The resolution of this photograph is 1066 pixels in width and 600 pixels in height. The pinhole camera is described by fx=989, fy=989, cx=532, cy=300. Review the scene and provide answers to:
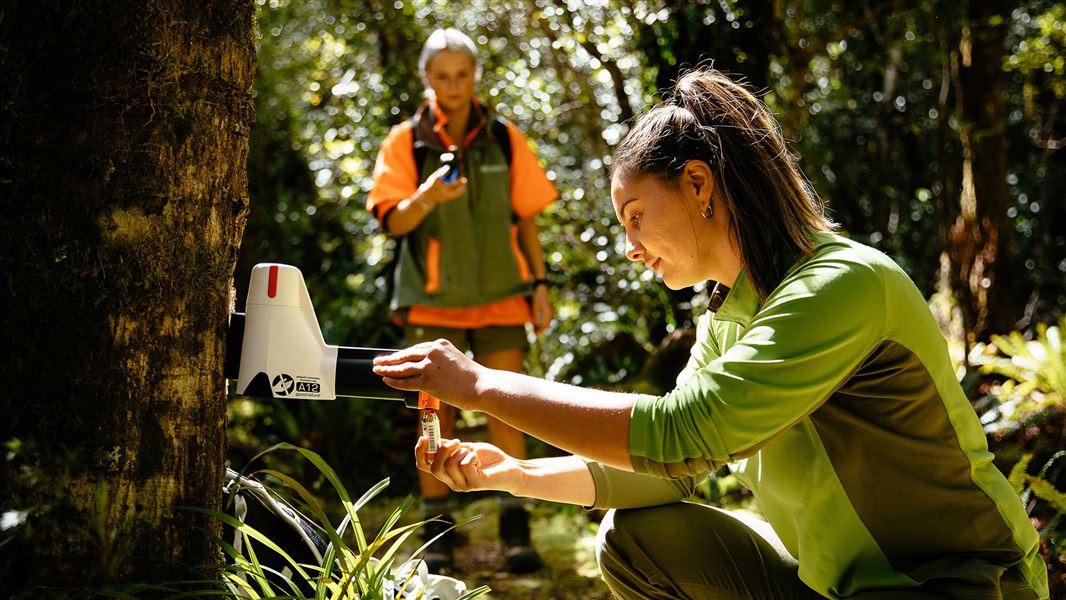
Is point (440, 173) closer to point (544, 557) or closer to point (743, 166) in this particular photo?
point (544, 557)

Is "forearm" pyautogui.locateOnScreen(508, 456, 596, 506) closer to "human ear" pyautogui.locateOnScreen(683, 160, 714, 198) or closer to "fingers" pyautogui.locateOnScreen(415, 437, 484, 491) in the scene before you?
"fingers" pyautogui.locateOnScreen(415, 437, 484, 491)

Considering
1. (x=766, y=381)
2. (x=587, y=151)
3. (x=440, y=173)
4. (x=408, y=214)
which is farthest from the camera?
(x=587, y=151)

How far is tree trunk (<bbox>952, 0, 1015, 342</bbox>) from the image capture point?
20.1 ft

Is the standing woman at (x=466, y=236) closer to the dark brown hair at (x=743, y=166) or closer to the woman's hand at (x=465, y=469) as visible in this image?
the woman's hand at (x=465, y=469)

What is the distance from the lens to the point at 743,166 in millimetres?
1893

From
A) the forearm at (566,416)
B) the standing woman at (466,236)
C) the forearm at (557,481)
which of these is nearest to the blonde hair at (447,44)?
the standing woman at (466,236)

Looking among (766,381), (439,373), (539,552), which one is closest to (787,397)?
(766,381)

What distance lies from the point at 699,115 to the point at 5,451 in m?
1.41

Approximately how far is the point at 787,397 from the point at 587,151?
500 centimetres

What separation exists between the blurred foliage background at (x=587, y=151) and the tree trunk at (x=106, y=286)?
8.92 feet

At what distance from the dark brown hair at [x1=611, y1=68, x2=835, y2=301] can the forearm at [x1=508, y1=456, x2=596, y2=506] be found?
1.93 ft

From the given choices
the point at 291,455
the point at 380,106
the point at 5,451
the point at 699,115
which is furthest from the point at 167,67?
the point at 380,106

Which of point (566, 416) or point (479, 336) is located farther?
point (479, 336)

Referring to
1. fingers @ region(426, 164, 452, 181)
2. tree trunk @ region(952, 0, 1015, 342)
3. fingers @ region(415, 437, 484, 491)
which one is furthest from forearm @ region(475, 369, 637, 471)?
tree trunk @ region(952, 0, 1015, 342)
